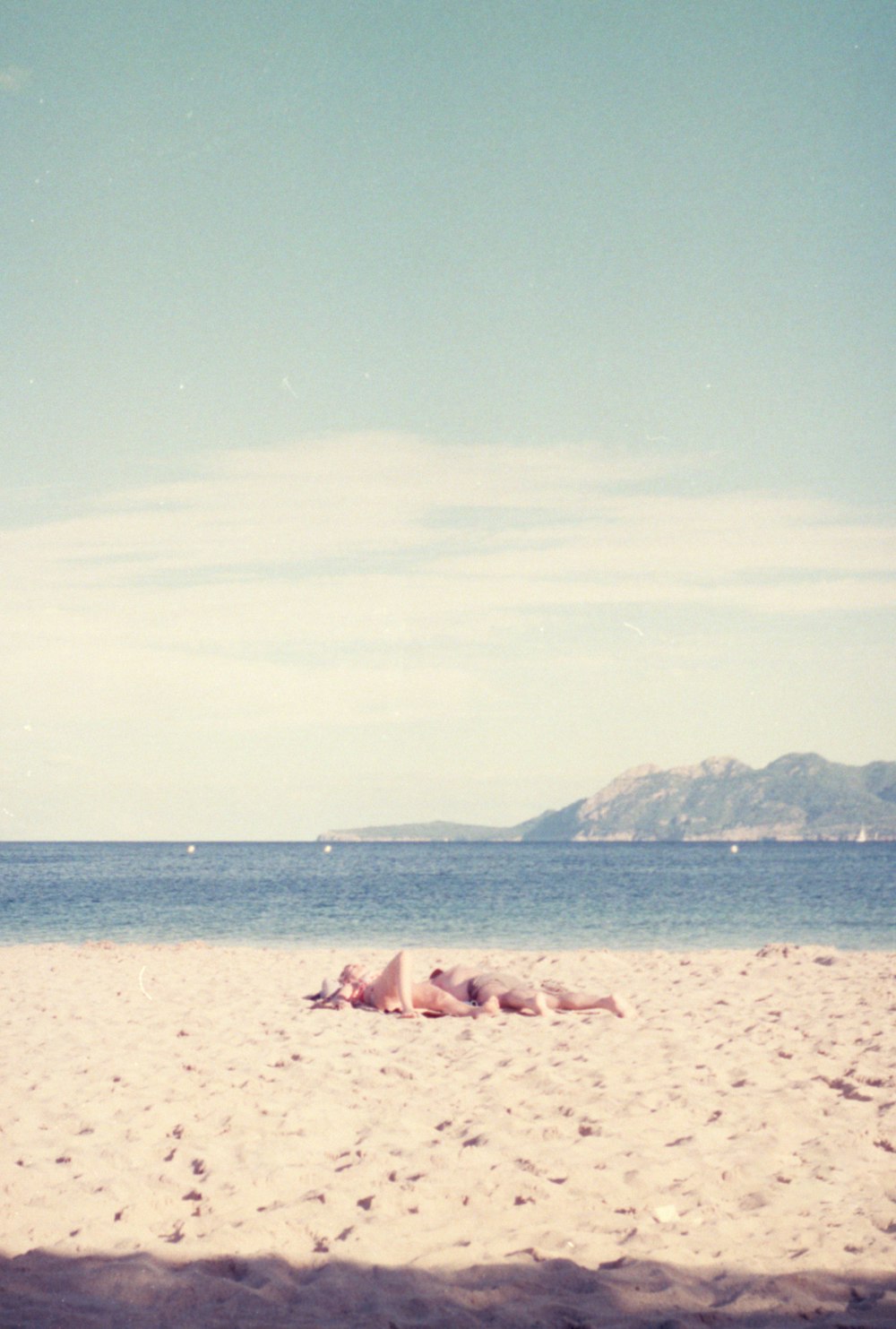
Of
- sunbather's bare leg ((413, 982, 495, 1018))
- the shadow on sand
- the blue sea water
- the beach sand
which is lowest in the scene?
the blue sea water

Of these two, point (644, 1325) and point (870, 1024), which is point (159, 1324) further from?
point (870, 1024)

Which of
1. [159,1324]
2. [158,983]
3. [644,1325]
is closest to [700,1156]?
[644,1325]

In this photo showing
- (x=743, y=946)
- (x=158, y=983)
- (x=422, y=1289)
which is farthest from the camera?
(x=743, y=946)

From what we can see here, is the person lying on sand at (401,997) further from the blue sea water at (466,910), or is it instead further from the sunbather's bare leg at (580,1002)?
the blue sea water at (466,910)

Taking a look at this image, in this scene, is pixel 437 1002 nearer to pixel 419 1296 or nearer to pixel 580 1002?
pixel 580 1002

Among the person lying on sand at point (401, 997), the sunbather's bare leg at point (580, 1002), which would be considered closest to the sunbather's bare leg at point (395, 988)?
the person lying on sand at point (401, 997)

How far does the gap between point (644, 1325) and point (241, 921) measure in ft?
82.0

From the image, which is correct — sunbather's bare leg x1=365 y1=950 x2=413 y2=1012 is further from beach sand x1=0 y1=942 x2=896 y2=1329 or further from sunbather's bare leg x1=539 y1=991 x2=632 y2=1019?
sunbather's bare leg x1=539 y1=991 x2=632 y2=1019

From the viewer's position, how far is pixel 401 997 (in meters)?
8.81

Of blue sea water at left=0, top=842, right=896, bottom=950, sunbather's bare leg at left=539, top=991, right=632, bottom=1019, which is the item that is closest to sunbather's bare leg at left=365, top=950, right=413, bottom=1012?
sunbather's bare leg at left=539, top=991, right=632, bottom=1019

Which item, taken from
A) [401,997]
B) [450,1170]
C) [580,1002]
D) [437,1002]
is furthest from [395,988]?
[450,1170]

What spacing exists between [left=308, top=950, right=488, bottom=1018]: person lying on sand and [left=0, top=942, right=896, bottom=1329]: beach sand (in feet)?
0.73

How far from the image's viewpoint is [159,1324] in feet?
11.1

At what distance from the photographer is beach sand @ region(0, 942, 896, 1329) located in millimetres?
3584
